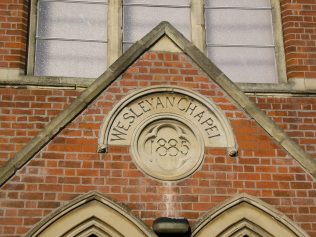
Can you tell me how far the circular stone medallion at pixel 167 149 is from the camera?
239 inches

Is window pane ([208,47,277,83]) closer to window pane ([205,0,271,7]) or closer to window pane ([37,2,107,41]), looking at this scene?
window pane ([205,0,271,7])

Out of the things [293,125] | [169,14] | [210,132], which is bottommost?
[210,132]

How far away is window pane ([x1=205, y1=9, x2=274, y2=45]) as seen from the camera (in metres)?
8.01

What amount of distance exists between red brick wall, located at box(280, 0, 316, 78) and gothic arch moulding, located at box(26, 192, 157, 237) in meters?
2.99

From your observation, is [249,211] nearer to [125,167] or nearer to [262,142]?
[262,142]

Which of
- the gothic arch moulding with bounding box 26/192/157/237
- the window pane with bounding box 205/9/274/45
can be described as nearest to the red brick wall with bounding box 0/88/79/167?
the gothic arch moulding with bounding box 26/192/157/237

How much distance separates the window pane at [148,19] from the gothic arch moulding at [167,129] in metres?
1.77

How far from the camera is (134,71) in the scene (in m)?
6.36

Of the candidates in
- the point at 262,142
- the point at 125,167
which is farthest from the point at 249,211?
the point at 125,167

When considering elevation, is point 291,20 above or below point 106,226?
above

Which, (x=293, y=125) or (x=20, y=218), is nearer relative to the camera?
(x=20, y=218)

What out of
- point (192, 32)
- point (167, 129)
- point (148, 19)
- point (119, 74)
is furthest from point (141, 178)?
point (148, 19)

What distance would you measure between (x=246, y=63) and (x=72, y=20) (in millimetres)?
2361

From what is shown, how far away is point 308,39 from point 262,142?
2086mm
